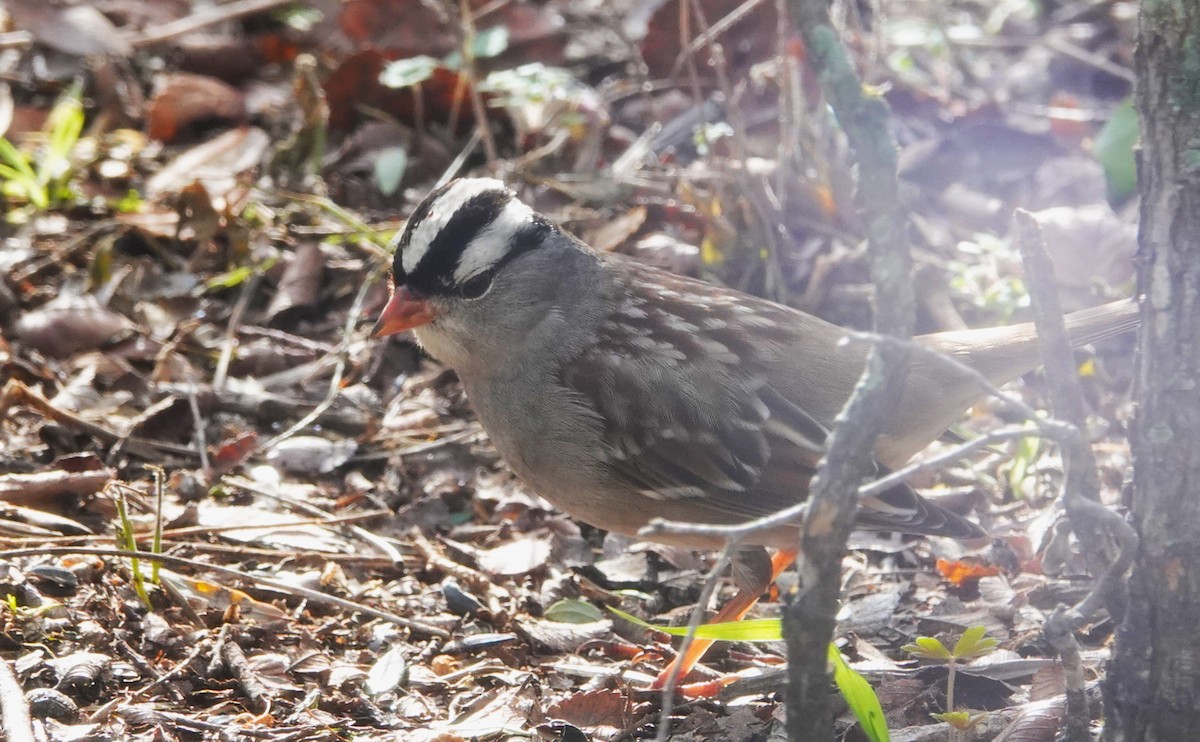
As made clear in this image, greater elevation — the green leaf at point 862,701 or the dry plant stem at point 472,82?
the dry plant stem at point 472,82

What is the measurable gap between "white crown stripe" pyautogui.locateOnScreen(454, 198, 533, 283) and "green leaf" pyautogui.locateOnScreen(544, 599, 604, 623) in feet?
3.45

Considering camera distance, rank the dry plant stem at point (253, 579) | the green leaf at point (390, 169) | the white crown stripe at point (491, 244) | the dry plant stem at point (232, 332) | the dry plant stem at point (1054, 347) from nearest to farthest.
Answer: the dry plant stem at point (1054, 347), the dry plant stem at point (253, 579), the white crown stripe at point (491, 244), the dry plant stem at point (232, 332), the green leaf at point (390, 169)

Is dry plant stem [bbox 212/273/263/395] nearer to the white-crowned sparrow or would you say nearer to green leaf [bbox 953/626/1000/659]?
the white-crowned sparrow

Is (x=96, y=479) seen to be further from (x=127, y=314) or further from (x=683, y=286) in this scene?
(x=683, y=286)

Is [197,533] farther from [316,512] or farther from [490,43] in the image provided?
Result: [490,43]

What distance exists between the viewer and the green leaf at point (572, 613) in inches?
154

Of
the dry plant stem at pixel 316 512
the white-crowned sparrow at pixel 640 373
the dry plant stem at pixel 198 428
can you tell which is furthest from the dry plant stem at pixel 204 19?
the white-crowned sparrow at pixel 640 373

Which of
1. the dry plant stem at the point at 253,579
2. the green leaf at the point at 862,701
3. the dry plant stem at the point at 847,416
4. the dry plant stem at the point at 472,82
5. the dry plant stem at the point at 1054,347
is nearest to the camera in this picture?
the dry plant stem at the point at 847,416

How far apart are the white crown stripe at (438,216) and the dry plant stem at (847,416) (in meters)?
1.52

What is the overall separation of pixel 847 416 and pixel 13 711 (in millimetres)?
1928

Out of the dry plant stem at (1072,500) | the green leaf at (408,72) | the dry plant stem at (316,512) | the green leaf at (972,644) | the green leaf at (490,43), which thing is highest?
the dry plant stem at (1072,500)

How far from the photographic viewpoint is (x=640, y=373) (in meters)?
3.81

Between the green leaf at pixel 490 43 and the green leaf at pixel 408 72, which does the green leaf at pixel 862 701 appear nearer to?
the green leaf at pixel 408 72

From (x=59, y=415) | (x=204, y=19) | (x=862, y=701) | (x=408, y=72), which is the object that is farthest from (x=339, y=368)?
(x=862, y=701)
